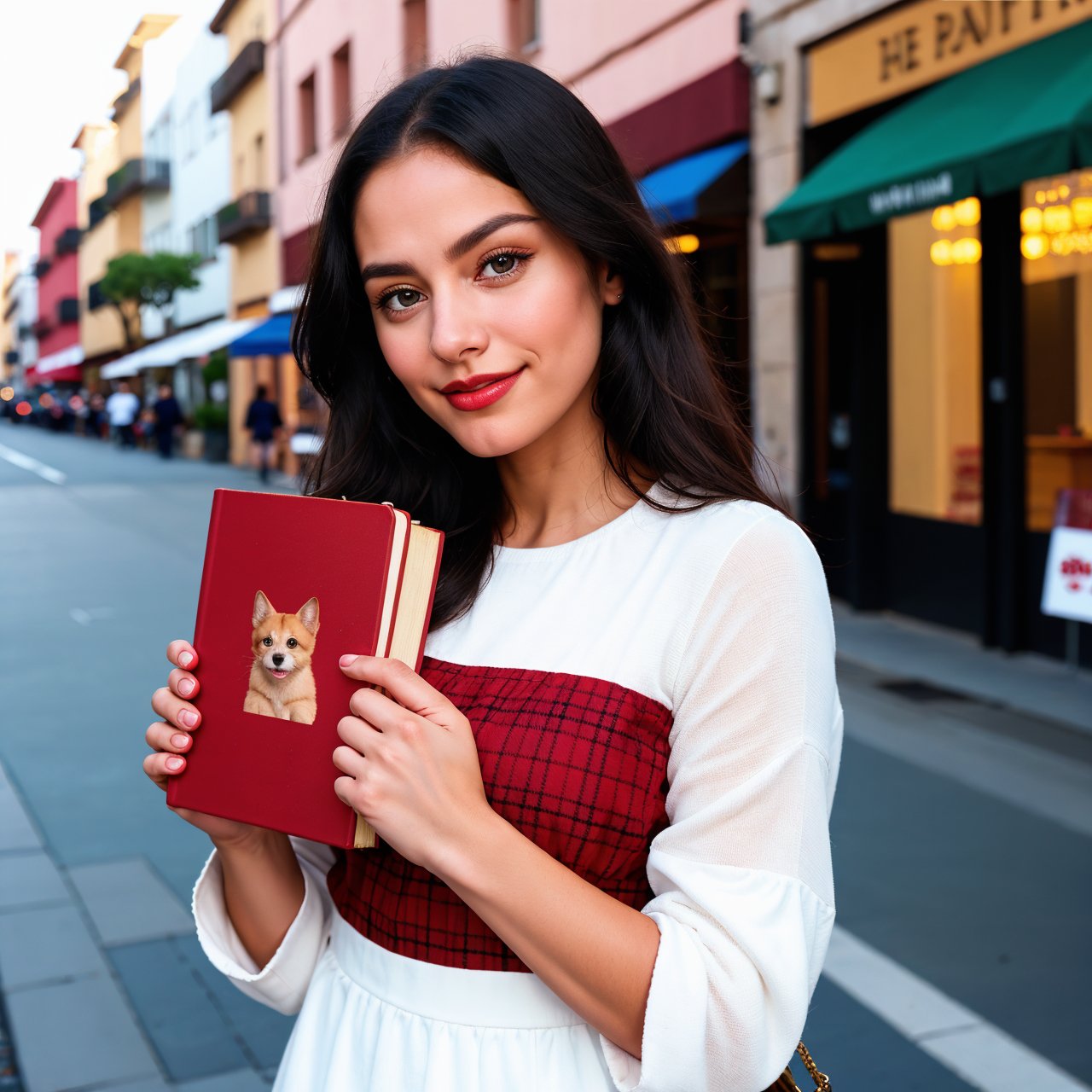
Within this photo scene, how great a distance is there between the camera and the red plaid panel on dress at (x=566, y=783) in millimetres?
1442

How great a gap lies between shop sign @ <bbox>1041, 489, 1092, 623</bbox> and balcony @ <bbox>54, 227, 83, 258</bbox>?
207ft

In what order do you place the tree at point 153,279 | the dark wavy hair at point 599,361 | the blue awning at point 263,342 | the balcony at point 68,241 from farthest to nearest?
1. the balcony at point 68,241
2. the tree at point 153,279
3. the blue awning at point 263,342
4. the dark wavy hair at point 599,361

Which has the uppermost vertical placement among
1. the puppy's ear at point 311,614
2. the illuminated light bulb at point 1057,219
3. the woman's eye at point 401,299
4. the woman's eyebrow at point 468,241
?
the illuminated light bulb at point 1057,219

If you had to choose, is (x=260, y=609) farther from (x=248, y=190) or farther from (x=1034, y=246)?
(x=248, y=190)

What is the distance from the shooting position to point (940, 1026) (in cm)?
360

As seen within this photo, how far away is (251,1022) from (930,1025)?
5.86ft

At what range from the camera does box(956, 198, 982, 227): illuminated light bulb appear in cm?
850

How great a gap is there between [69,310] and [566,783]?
7108 cm

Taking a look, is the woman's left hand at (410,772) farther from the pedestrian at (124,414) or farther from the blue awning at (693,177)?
the pedestrian at (124,414)

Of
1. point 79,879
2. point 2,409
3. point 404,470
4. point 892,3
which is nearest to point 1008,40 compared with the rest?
point 892,3

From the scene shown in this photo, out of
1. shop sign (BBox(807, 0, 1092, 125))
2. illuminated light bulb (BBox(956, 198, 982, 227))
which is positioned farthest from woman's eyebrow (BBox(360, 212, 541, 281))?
illuminated light bulb (BBox(956, 198, 982, 227))

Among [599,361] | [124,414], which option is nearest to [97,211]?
[124,414]

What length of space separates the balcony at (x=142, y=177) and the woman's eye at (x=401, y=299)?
4424 cm

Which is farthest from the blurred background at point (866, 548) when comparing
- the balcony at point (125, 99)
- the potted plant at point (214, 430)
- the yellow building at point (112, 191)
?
the balcony at point (125, 99)
